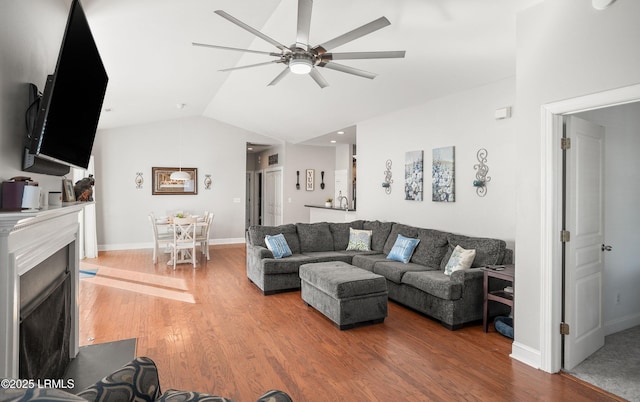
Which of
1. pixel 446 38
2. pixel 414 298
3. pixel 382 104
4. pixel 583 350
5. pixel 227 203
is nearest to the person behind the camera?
pixel 583 350

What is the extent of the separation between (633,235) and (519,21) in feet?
8.13

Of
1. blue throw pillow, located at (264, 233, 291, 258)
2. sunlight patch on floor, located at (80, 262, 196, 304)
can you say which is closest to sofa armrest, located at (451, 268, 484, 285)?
blue throw pillow, located at (264, 233, 291, 258)

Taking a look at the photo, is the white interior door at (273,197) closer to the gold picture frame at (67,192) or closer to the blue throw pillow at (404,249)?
the blue throw pillow at (404,249)

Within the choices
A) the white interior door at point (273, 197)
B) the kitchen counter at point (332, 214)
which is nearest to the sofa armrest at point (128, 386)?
the kitchen counter at point (332, 214)

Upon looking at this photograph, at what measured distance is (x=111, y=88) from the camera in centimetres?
540

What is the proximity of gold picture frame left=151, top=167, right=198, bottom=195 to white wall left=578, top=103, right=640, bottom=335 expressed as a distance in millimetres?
8131

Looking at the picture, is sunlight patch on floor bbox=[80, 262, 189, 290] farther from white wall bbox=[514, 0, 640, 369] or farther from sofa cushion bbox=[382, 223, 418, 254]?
white wall bbox=[514, 0, 640, 369]

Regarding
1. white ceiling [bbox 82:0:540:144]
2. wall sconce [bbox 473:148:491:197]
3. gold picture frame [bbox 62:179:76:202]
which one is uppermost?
white ceiling [bbox 82:0:540:144]

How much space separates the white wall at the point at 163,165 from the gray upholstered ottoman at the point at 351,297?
235 inches

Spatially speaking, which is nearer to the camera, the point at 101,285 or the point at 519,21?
the point at 519,21

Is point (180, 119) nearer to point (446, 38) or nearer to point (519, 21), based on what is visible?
point (446, 38)

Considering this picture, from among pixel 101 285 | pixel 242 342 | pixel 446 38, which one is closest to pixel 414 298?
pixel 242 342

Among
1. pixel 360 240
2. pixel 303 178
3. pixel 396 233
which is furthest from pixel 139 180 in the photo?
pixel 396 233

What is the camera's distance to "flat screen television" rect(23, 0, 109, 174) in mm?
1821
